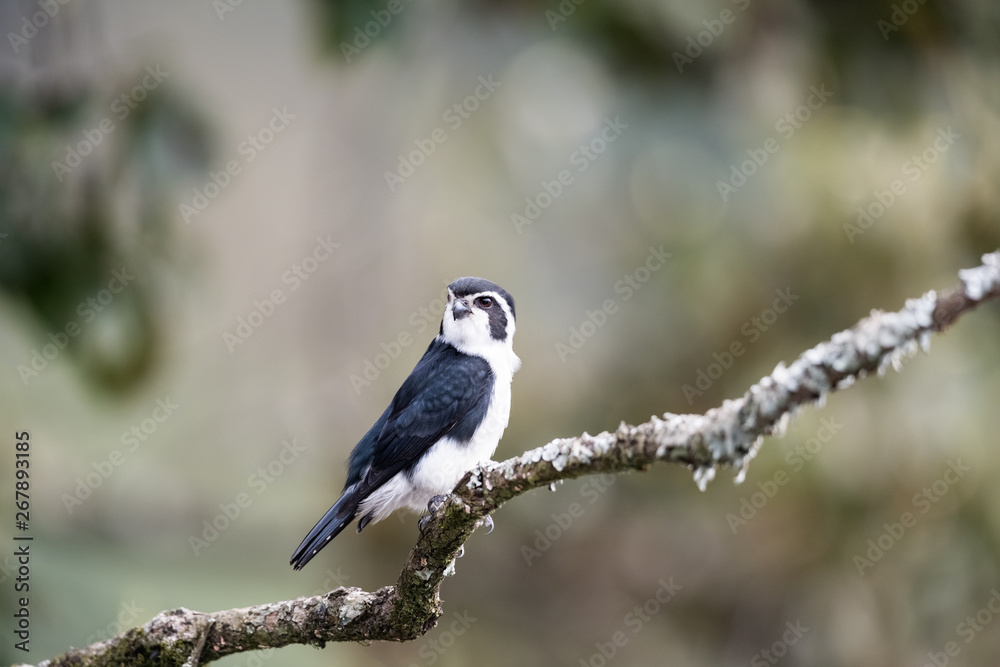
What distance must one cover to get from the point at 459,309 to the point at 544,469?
199 centimetres

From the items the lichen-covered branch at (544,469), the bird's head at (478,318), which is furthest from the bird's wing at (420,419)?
the lichen-covered branch at (544,469)

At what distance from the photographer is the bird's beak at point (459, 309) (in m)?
4.06

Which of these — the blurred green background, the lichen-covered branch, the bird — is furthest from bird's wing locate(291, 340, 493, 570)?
the blurred green background

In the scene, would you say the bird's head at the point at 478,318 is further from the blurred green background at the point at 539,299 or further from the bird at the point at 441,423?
the blurred green background at the point at 539,299

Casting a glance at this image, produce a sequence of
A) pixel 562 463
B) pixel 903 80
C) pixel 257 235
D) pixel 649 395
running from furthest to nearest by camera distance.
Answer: pixel 257 235 < pixel 649 395 < pixel 903 80 < pixel 562 463

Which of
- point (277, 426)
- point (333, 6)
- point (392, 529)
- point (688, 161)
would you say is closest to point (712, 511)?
point (392, 529)

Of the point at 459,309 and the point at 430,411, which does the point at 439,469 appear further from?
the point at 459,309

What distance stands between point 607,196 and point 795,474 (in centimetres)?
232

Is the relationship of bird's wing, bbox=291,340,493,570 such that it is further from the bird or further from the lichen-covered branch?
the lichen-covered branch

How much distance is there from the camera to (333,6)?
426cm

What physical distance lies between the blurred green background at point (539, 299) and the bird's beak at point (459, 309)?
127 centimetres

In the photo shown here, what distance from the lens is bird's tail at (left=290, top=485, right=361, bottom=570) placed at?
338 cm

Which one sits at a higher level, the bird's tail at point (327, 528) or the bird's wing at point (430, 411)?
the bird's wing at point (430, 411)

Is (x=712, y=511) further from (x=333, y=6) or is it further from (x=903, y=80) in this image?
(x=333, y=6)
